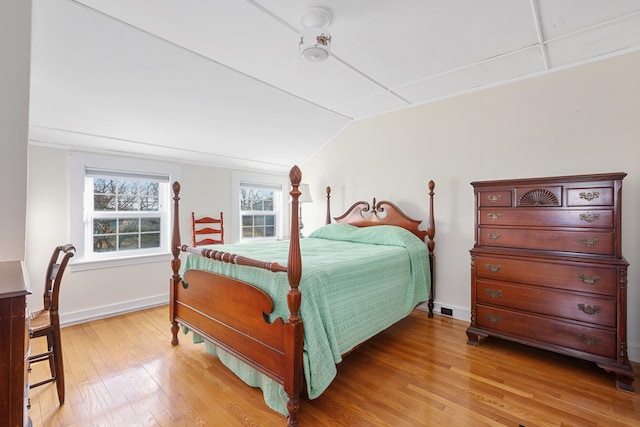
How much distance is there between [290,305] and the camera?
1552mm

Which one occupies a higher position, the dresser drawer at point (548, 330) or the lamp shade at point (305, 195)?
the lamp shade at point (305, 195)

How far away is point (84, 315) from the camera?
9.59 feet

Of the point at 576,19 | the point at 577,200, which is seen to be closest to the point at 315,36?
the point at 576,19

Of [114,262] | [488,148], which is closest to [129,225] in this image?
[114,262]

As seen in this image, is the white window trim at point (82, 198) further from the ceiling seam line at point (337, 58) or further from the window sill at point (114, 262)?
the ceiling seam line at point (337, 58)

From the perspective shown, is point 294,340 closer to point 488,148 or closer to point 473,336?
point 473,336

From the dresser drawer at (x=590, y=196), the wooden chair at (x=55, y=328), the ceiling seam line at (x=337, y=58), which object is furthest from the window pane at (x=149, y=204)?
the dresser drawer at (x=590, y=196)

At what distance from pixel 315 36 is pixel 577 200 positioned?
6.95ft

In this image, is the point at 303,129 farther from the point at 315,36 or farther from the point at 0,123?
the point at 0,123

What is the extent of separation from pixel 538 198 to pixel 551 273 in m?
0.56

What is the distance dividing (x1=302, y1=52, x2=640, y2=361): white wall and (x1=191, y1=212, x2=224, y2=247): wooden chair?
1.61 m

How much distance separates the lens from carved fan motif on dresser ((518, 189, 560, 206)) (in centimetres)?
218

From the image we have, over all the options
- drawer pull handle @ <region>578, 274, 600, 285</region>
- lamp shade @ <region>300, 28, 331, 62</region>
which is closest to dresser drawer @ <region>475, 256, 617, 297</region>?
drawer pull handle @ <region>578, 274, 600, 285</region>

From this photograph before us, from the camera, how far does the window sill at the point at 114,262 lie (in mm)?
2912
